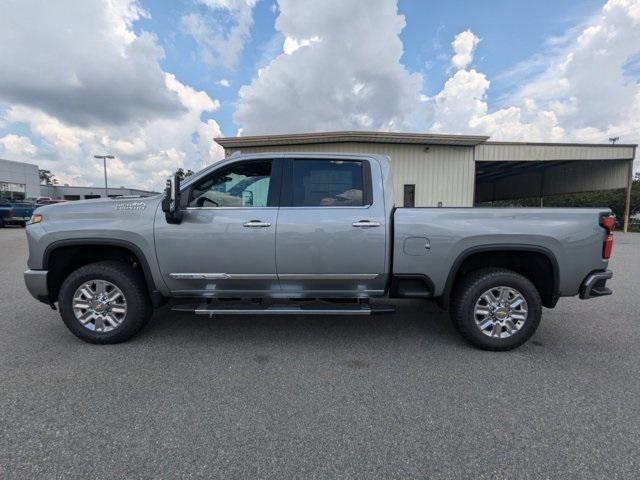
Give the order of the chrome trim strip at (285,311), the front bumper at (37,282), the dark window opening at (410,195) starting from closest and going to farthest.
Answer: the chrome trim strip at (285,311) < the front bumper at (37,282) < the dark window opening at (410,195)

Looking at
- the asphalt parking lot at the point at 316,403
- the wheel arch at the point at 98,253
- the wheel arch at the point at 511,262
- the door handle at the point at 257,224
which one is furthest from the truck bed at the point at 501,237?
the wheel arch at the point at 98,253

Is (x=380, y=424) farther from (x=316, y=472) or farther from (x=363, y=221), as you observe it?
(x=363, y=221)

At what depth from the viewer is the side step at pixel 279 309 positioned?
3324mm

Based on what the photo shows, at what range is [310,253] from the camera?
339cm

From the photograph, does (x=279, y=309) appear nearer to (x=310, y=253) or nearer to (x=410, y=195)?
(x=310, y=253)

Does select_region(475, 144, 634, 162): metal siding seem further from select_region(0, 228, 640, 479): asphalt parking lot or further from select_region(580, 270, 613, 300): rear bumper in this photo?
select_region(580, 270, 613, 300): rear bumper

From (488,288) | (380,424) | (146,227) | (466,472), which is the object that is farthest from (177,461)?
(488,288)

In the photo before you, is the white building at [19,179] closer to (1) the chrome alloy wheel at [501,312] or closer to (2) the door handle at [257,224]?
(2) the door handle at [257,224]

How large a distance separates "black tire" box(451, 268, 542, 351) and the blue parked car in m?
22.8

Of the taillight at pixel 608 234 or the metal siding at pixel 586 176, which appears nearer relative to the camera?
the taillight at pixel 608 234

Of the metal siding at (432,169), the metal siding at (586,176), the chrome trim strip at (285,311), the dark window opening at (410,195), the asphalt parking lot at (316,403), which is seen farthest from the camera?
the metal siding at (586,176)

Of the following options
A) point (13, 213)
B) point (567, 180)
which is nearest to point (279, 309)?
point (13, 213)

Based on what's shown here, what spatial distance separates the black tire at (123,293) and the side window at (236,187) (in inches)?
40.5

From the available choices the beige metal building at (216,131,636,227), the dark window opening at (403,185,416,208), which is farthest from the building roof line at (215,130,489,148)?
the dark window opening at (403,185,416,208)
